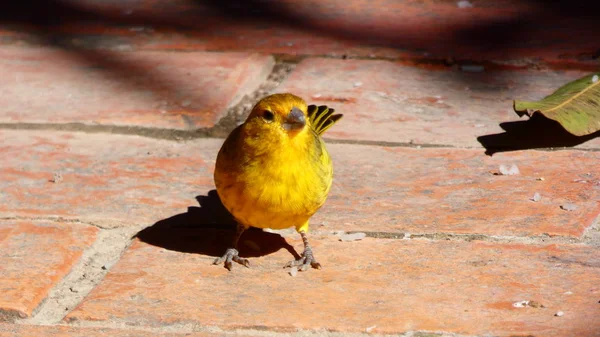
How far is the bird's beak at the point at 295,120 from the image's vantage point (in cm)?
284

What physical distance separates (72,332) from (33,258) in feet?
1.59

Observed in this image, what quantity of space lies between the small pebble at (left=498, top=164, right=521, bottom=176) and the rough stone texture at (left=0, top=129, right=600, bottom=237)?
0.8 inches

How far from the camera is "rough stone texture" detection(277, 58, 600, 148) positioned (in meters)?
3.78

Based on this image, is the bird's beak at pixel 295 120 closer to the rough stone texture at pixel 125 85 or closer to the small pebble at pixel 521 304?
the small pebble at pixel 521 304

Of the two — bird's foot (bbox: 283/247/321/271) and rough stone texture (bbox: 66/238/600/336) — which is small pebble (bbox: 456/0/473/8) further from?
bird's foot (bbox: 283/247/321/271)

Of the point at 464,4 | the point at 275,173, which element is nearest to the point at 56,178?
the point at 275,173

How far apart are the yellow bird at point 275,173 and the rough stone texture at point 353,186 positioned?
0.94 feet

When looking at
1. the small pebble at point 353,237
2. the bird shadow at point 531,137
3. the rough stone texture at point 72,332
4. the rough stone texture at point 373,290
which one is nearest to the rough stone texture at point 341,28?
the bird shadow at point 531,137

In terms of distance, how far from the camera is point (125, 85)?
435 centimetres

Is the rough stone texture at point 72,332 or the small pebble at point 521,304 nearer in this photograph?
the rough stone texture at point 72,332

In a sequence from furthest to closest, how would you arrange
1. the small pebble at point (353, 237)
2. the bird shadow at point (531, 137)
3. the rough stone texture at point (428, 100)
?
1. the rough stone texture at point (428, 100)
2. the bird shadow at point (531, 137)
3. the small pebble at point (353, 237)

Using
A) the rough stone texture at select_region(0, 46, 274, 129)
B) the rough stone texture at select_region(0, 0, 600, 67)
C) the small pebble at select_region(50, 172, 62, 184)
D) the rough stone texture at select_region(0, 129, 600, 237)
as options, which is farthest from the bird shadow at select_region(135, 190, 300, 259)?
the rough stone texture at select_region(0, 0, 600, 67)

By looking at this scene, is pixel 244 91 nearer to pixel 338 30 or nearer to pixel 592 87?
pixel 338 30

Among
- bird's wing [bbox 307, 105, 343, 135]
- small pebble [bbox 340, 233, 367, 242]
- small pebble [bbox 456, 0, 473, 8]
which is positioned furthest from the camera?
small pebble [bbox 456, 0, 473, 8]
